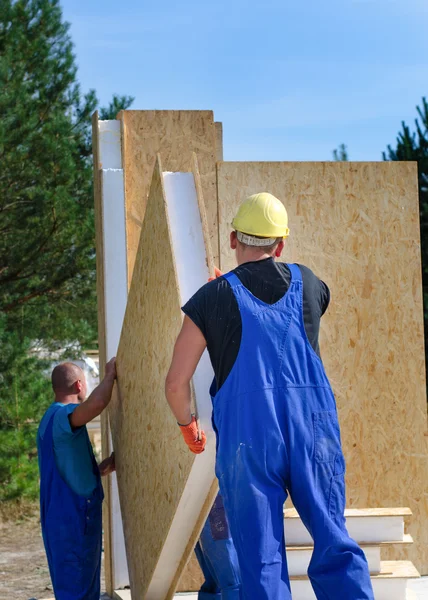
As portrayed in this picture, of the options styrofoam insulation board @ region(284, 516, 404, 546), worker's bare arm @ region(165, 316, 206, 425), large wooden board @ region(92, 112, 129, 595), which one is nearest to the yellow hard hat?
worker's bare arm @ region(165, 316, 206, 425)

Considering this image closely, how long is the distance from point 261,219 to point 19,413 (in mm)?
7737

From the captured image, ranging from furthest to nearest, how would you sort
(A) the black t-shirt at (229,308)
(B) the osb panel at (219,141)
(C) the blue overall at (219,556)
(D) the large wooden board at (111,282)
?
(B) the osb panel at (219,141)
(D) the large wooden board at (111,282)
(C) the blue overall at (219,556)
(A) the black t-shirt at (229,308)

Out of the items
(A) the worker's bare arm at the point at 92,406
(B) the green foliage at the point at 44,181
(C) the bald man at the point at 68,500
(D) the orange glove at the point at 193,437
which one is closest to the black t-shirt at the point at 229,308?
(D) the orange glove at the point at 193,437

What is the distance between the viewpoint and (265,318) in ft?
10.4

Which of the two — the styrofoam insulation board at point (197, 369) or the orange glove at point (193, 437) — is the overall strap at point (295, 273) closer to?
the styrofoam insulation board at point (197, 369)

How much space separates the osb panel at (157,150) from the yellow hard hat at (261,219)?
238 centimetres

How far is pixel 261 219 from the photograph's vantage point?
334 cm

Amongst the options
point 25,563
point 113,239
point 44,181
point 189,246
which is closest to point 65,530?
point 189,246

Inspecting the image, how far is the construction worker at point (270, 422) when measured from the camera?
3.07 metres

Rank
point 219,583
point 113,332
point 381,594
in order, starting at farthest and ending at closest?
point 113,332, point 381,594, point 219,583

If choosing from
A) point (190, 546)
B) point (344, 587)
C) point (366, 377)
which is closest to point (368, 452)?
point (366, 377)

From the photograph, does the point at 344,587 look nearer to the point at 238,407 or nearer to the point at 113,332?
the point at 238,407

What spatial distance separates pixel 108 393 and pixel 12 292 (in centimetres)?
690

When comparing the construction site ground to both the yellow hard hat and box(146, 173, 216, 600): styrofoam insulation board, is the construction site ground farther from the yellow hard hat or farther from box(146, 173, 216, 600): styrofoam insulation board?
the yellow hard hat
